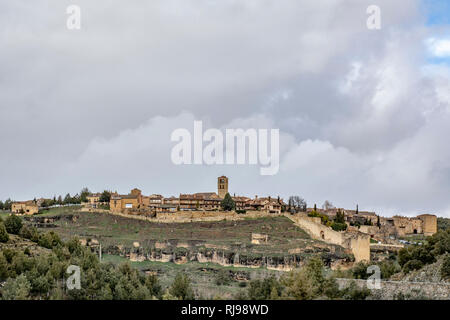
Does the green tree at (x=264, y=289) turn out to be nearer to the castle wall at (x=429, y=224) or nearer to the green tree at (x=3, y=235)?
the green tree at (x=3, y=235)

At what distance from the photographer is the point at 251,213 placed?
7538 centimetres

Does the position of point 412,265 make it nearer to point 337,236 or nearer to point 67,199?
point 337,236

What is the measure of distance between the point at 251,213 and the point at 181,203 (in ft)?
42.9

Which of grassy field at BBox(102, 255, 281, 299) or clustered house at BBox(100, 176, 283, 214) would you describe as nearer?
grassy field at BBox(102, 255, 281, 299)

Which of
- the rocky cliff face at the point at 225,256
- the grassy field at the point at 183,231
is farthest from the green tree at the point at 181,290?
the grassy field at the point at 183,231

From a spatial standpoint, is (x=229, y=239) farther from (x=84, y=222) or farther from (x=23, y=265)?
(x=23, y=265)

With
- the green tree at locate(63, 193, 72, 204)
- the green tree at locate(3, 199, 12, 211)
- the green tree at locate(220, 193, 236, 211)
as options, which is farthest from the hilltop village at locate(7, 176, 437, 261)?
the green tree at locate(3, 199, 12, 211)

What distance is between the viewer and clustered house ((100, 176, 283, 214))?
261 feet

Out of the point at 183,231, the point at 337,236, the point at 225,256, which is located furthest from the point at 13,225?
the point at 337,236

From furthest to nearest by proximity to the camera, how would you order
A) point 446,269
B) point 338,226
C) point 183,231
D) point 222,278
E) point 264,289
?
1. point 338,226
2. point 183,231
3. point 222,278
4. point 446,269
5. point 264,289

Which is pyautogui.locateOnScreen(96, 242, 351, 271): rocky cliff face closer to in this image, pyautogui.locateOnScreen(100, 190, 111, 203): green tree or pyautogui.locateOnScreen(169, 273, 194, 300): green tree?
pyautogui.locateOnScreen(169, 273, 194, 300): green tree

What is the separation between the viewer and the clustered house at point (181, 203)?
261 feet
